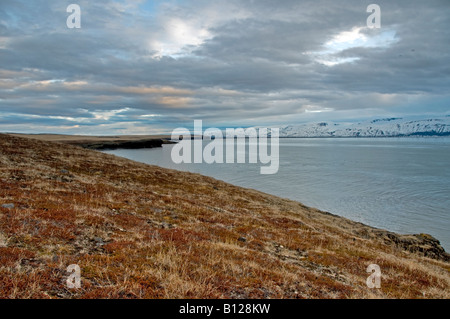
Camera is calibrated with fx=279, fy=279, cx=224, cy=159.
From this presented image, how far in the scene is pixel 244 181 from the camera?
2635 inches

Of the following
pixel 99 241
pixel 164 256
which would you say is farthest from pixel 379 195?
pixel 99 241

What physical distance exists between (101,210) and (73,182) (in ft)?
34.8

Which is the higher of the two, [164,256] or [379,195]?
[164,256]

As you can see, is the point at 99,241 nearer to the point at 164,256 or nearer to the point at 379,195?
the point at 164,256

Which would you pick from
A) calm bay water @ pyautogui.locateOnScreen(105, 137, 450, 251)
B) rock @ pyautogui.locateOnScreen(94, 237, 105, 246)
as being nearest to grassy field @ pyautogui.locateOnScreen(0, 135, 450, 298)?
rock @ pyautogui.locateOnScreen(94, 237, 105, 246)

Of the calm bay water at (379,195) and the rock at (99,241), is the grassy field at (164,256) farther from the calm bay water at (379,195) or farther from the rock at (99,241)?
the calm bay water at (379,195)

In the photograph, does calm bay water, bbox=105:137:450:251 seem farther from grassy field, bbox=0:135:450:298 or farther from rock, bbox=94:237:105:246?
rock, bbox=94:237:105:246

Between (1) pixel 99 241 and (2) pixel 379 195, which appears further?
(2) pixel 379 195

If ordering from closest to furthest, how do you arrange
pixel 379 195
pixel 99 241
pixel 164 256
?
pixel 164 256 → pixel 99 241 → pixel 379 195

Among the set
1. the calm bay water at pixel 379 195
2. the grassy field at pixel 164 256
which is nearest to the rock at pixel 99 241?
the grassy field at pixel 164 256

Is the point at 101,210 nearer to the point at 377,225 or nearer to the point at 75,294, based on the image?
the point at 75,294

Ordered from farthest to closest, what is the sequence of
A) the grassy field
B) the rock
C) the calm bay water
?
the calm bay water
the rock
the grassy field

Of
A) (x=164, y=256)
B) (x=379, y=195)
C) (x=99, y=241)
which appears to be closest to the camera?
(x=164, y=256)

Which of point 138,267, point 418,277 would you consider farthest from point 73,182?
point 418,277
